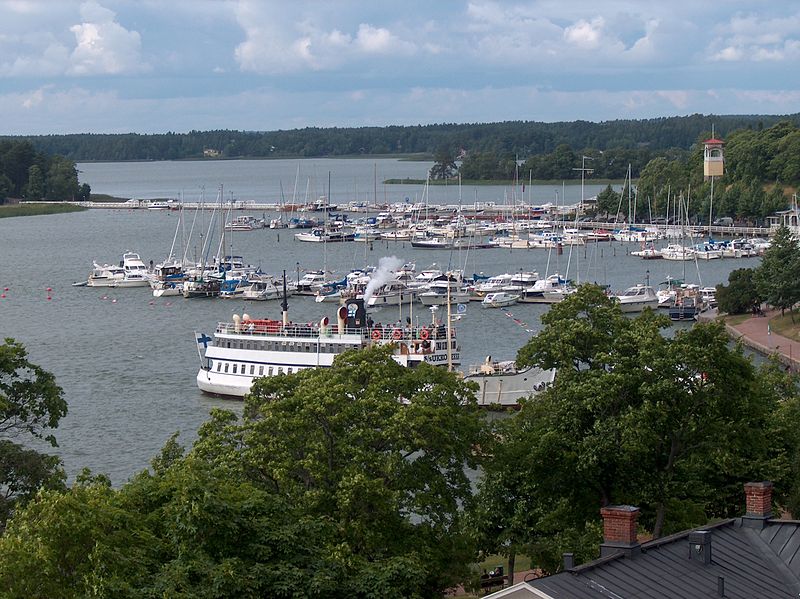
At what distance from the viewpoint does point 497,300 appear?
332 ft

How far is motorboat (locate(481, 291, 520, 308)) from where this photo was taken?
10106cm

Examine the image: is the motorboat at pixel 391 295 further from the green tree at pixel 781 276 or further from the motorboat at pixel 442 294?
the green tree at pixel 781 276

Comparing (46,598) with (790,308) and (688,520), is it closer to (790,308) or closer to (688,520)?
(688,520)

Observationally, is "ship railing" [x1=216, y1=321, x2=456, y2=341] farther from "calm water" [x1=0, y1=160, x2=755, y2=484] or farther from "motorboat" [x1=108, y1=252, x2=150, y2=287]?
"motorboat" [x1=108, y1=252, x2=150, y2=287]

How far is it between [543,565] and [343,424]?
5057 mm

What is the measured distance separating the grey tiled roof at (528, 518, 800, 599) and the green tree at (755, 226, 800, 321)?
199 feet

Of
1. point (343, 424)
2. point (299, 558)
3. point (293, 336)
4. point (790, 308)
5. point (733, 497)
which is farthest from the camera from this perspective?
point (790, 308)

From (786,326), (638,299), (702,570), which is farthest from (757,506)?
(638,299)

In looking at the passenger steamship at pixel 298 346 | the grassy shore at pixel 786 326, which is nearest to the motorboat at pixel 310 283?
the grassy shore at pixel 786 326

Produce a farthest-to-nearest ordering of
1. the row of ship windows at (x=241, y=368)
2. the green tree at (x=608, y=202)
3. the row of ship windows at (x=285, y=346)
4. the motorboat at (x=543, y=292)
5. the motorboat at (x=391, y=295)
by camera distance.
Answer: the green tree at (x=608, y=202) → the motorboat at (x=543, y=292) → the motorboat at (x=391, y=295) → the row of ship windows at (x=241, y=368) → the row of ship windows at (x=285, y=346)

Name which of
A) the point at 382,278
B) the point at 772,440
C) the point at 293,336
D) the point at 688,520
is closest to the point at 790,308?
the point at 382,278

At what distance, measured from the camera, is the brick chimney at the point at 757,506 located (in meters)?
25.0

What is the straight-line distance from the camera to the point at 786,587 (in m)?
23.3

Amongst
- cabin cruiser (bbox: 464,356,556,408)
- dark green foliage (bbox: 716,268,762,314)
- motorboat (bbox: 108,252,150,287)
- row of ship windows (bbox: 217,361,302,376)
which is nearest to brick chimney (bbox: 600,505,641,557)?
cabin cruiser (bbox: 464,356,556,408)
